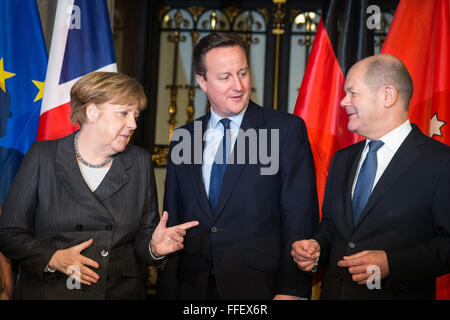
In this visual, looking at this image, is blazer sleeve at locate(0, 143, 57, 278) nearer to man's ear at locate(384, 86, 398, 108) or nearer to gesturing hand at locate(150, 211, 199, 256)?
gesturing hand at locate(150, 211, 199, 256)

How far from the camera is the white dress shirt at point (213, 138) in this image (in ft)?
7.25

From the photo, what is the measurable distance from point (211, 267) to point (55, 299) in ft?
2.18

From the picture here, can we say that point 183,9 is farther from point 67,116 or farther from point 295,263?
point 295,263

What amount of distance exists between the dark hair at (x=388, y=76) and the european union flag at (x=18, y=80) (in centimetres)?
201

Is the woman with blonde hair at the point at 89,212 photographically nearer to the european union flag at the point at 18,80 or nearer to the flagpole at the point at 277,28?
the european union flag at the point at 18,80

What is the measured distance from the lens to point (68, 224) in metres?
1.99

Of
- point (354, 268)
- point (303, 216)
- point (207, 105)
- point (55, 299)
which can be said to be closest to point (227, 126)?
point (303, 216)

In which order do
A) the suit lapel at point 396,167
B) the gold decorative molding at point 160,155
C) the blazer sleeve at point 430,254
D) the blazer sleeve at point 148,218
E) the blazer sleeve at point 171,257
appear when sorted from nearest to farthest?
the blazer sleeve at point 430,254, the suit lapel at point 396,167, the blazer sleeve at point 148,218, the blazer sleeve at point 171,257, the gold decorative molding at point 160,155

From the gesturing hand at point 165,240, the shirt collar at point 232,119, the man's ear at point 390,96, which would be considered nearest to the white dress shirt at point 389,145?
the man's ear at point 390,96

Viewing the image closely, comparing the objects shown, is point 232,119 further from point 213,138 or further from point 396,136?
point 396,136

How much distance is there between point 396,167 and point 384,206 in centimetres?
16

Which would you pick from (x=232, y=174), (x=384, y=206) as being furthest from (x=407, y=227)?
(x=232, y=174)

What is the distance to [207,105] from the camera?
481 cm

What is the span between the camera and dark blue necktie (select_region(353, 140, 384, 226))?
1.95 meters
